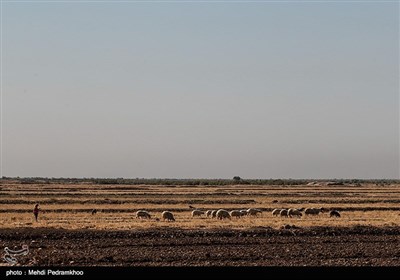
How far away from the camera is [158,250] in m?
27.0

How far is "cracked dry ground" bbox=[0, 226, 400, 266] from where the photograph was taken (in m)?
23.3

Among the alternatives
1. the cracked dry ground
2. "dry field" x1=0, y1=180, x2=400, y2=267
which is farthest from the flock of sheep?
the cracked dry ground

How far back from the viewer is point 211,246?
2869cm

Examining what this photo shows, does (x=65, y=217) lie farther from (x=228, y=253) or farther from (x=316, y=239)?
(x=228, y=253)

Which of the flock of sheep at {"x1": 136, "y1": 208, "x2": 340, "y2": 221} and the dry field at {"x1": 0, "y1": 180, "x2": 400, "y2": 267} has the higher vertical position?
the flock of sheep at {"x1": 136, "y1": 208, "x2": 340, "y2": 221}

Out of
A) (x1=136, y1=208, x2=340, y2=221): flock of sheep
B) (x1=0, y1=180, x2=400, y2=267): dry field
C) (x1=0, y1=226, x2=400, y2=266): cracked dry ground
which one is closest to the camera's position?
(x1=0, y1=226, x2=400, y2=266): cracked dry ground

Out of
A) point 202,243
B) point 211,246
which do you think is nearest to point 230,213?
point 202,243

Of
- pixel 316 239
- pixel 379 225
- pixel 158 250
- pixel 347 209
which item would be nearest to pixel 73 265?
pixel 158 250

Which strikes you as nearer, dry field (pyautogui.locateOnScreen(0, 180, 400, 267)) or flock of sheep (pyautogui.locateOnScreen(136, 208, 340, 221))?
dry field (pyautogui.locateOnScreen(0, 180, 400, 267))

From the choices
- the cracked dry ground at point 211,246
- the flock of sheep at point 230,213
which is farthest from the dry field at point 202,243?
the flock of sheep at point 230,213

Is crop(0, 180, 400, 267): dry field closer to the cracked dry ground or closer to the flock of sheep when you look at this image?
the cracked dry ground

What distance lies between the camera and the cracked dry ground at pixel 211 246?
23297 millimetres

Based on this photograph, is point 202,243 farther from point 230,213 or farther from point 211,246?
point 230,213
